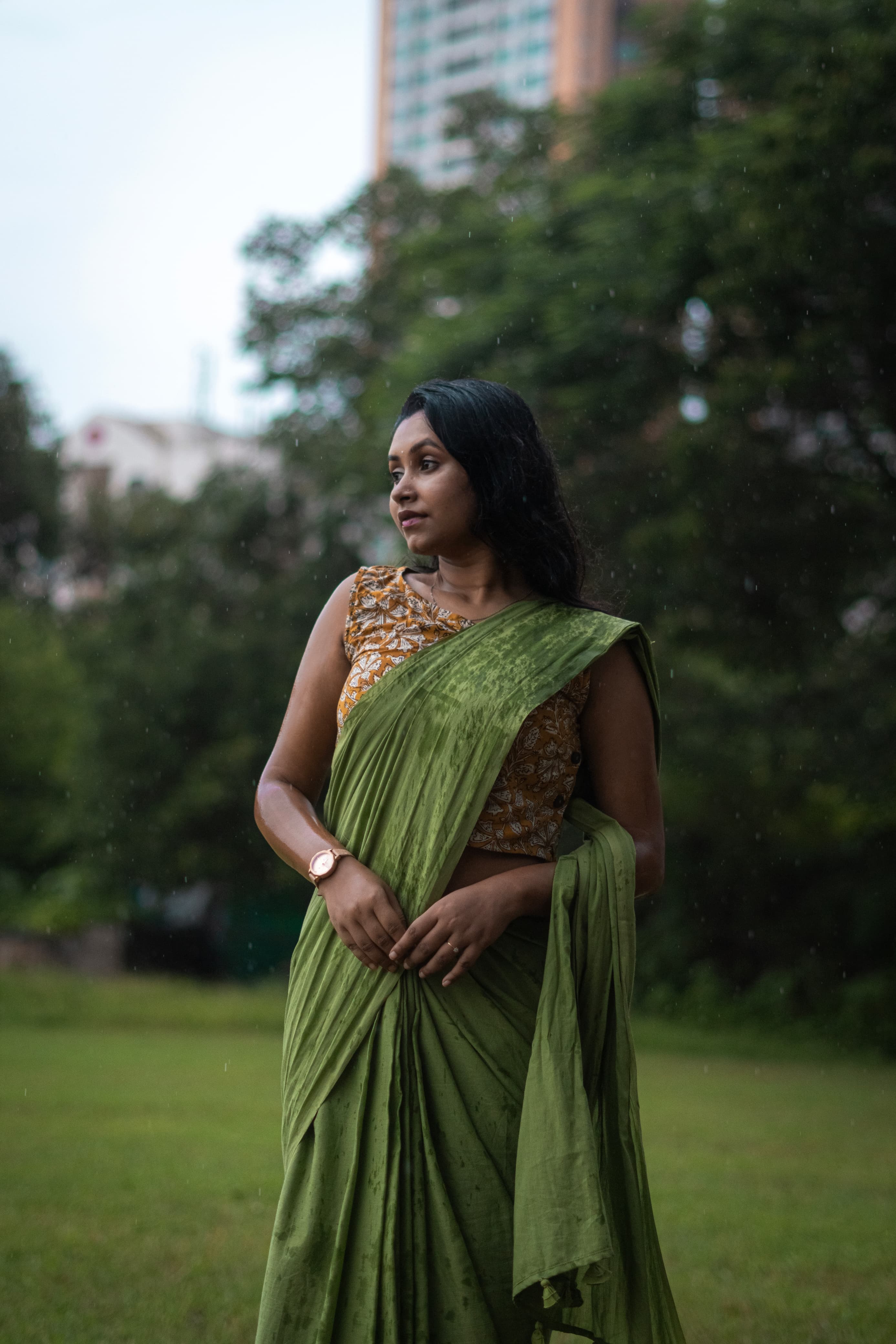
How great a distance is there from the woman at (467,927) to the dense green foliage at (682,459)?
18.9 ft

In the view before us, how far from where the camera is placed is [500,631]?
88.0 inches

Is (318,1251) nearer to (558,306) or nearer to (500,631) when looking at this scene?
(500,631)

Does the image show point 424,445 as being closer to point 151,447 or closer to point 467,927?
point 467,927

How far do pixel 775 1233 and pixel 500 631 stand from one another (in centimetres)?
418

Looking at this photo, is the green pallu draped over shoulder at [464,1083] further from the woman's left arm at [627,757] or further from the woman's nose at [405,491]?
the woman's nose at [405,491]

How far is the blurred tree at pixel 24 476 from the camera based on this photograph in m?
22.4

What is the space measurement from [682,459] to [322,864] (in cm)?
912

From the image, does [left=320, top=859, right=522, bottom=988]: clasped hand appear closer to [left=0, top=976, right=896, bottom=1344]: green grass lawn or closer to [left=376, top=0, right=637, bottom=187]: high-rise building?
[left=0, top=976, right=896, bottom=1344]: green grass lawn

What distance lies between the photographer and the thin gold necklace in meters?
2.29

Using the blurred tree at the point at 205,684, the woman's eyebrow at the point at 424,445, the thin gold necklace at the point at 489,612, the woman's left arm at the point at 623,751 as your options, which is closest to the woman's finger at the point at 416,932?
the woman's left arm at the point at 623,751

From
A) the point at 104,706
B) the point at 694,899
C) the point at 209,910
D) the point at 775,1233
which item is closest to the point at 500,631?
the point at 775,1233

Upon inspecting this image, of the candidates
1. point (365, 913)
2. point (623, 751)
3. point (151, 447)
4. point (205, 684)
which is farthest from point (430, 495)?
point (151, 447)

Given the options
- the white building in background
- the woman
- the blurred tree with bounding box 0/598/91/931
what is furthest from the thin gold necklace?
the white building in background

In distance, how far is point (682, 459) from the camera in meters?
10.8
